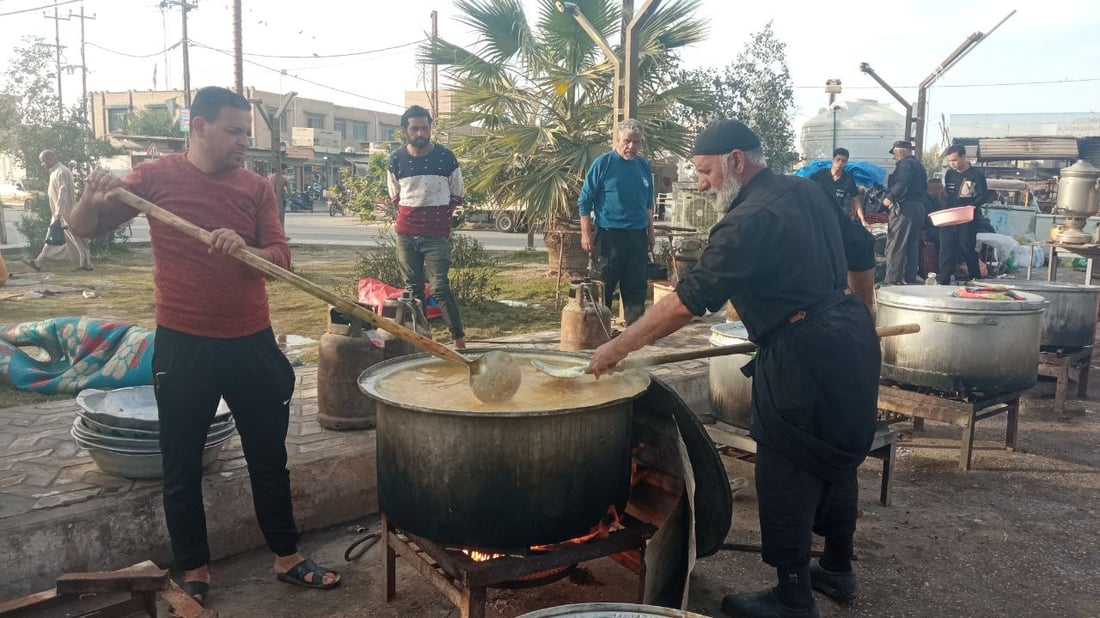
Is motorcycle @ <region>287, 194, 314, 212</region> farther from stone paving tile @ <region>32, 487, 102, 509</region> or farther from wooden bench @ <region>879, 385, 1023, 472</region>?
wooden bench @ <region>879, 385, 1023, 472</region>

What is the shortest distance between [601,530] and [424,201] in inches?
144

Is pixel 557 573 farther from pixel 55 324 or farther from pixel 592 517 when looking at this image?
pixel 55 324

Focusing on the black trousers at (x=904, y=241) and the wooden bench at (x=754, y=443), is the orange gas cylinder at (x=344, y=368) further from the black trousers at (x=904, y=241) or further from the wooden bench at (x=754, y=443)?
the black trousers at (x=904, y=241)

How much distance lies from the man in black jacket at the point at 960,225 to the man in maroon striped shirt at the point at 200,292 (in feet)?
28.1

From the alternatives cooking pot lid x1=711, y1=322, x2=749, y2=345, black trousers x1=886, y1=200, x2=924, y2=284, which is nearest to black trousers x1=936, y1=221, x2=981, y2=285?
black trousers x1=886, y1=200, x2=924, y2=284

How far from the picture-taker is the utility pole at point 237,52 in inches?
666

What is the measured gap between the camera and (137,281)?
10.8 meters

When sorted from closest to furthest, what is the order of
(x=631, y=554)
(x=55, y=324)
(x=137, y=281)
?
(x=631, y=554) < (x=55, y=324) < (x=137, y=281)

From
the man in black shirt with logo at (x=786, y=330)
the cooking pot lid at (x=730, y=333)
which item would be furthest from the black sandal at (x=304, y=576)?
the cooking pot lid at (x=730, y=333)

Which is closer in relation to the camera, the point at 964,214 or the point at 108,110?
the point at 964,214

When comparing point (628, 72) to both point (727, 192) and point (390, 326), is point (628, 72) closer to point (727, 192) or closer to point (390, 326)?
point (727, 192)

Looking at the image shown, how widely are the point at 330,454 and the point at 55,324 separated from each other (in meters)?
2.82

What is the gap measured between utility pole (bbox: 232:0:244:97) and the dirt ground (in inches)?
626

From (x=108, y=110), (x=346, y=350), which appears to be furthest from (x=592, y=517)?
(x=108, y=110)
